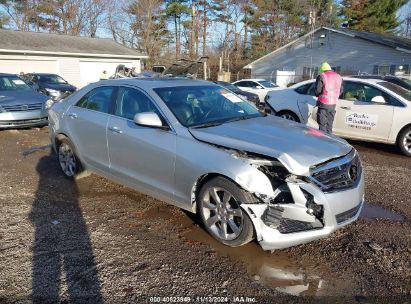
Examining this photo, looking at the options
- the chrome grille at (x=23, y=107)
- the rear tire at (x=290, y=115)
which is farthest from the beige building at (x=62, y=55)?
the rear tire at (x=290, y=115)

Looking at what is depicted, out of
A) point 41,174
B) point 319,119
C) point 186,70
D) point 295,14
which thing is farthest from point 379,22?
point 41,174

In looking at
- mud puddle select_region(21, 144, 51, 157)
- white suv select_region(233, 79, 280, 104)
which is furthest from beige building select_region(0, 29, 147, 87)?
mud puddle select_region(21, 144, 51, 157)

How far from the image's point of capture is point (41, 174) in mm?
6078

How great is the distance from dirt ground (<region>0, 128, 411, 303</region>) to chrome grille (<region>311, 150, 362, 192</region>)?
2.10 feet

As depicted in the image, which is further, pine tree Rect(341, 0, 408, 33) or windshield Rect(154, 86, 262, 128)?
pine tree Rect(341, 0, 408, 33)

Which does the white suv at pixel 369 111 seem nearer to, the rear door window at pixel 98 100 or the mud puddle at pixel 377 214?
the mud puddle at pixel 377 214

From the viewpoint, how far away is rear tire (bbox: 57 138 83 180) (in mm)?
5508

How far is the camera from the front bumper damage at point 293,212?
320 centimetres

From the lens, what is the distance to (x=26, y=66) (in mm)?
23125

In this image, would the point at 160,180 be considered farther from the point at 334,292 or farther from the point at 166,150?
the point at 334,292

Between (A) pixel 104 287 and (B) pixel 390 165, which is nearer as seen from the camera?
(A) pixel 104 287

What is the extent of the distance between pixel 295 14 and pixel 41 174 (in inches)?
1796

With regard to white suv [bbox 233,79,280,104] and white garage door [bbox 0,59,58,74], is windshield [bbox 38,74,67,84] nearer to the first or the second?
white garage door [bbox 0,59,58,74]

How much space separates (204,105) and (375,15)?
4183 centimetres
